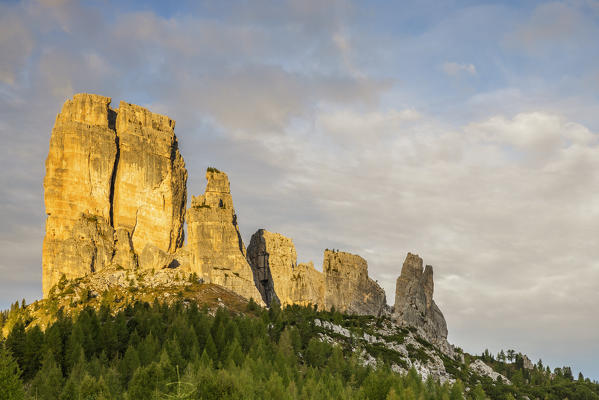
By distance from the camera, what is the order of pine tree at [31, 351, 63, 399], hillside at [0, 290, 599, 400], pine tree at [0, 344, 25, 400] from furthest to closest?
pine tree at [31, 351, 63, 399] → hillside at [0, 290, 599, 400] → pine tree at [0, 344, 25, 400]

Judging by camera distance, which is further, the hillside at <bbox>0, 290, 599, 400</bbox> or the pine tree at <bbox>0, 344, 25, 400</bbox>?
the hillside at <bbox>0, 290, 599, 400</bbox>

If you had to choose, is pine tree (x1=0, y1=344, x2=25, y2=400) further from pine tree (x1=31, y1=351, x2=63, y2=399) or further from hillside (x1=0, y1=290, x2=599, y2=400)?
pine tree (x1=31, y1=351, x2=63, y2=399)

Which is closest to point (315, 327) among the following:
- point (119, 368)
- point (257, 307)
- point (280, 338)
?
point (257, 307)

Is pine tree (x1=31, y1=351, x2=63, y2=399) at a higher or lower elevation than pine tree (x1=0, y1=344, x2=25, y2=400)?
lower

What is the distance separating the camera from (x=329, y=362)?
486 ft

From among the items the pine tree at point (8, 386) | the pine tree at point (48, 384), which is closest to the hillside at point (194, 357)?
the pine tree at point (48, 384)

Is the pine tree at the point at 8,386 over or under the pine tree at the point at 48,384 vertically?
over

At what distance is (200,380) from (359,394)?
45455 mm

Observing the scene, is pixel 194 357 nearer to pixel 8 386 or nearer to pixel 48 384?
pixel 48 384

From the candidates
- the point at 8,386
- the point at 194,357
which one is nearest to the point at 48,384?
the point at 8,386

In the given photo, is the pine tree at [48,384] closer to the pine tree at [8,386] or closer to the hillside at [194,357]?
the hillside at [194,357]

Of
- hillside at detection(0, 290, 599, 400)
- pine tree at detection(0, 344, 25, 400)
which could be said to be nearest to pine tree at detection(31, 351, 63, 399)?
hillside at detection(0, 290, 599, 400)

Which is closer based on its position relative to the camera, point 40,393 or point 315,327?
point 40,393

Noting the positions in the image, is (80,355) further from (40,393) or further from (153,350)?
(40,393)
